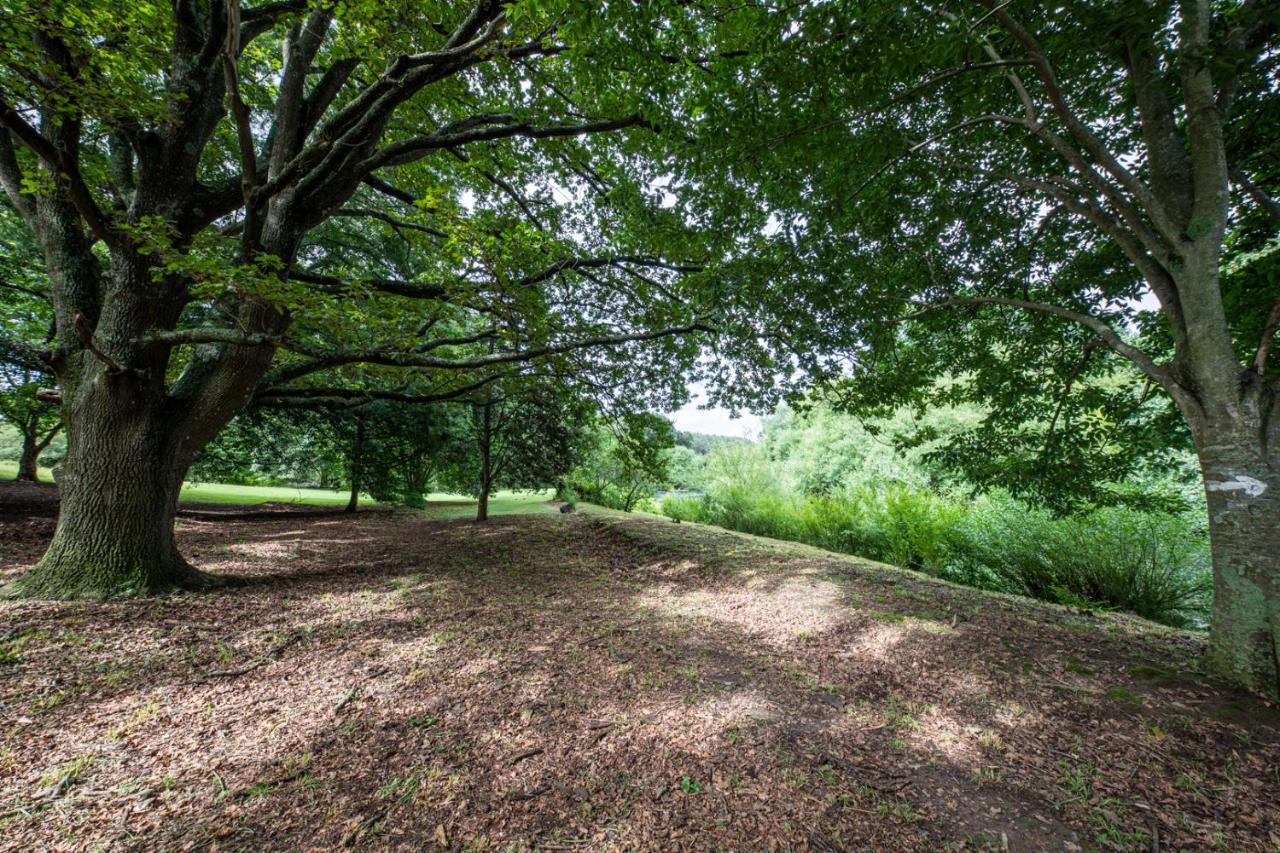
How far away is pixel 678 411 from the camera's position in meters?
8.27

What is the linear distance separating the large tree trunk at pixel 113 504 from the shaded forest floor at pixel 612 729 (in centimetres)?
40

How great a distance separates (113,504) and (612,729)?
15.9 feet

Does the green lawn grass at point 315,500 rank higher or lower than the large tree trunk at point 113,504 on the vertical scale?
lower

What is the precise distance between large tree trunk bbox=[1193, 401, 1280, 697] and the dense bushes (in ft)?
7.60

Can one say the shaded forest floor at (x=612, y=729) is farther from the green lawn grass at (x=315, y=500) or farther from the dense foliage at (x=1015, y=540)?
the green lawn grass at (x=315, y=500)

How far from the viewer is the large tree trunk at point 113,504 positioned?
3646 millimetres

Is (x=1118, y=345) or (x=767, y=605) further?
(x=767, y=605)

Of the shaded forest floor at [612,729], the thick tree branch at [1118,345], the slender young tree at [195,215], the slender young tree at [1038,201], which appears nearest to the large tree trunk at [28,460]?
the slender young tree at [195,215]

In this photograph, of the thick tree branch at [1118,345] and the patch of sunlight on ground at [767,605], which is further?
the patch of sunlight on ground at [767,605]

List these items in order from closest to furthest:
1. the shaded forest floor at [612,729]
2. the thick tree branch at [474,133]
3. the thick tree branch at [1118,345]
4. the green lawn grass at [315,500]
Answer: the shaded forest floor at [612,729] → the thick tree branch at [1118,345] → the thick tree branch at [474,133] → the green lawn grass at [315,500]

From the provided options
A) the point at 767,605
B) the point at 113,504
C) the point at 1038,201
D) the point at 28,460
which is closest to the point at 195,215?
the point at 113,504

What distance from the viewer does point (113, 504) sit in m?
3.79

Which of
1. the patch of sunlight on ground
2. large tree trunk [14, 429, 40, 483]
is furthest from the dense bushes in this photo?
large tree trunk [14, 429, 40, 483]

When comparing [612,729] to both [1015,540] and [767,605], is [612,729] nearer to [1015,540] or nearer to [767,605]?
[767,605]
